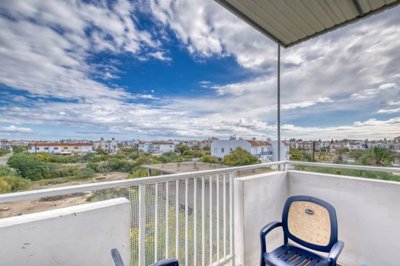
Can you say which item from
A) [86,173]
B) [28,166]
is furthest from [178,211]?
[28,166]

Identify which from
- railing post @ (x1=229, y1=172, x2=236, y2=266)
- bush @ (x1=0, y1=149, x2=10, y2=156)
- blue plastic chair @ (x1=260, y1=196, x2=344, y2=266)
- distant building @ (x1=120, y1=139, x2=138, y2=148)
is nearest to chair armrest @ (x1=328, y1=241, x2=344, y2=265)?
blue plastic chair @ (x1=260, y1=196, x2=344, y2=266)

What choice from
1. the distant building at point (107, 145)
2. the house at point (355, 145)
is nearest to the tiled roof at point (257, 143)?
the house at point (355, 145)

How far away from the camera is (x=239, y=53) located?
439 centimetres

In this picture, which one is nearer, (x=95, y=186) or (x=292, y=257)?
(x=95, y=186)

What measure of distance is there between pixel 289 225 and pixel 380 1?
2.46 m

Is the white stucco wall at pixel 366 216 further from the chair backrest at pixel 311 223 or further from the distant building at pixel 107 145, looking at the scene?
the distant building at pixel 107 145

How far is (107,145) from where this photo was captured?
237 centimetres

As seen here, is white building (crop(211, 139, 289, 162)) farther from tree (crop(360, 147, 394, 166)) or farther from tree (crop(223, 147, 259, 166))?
tree (crop(360, 147, 394, 166))

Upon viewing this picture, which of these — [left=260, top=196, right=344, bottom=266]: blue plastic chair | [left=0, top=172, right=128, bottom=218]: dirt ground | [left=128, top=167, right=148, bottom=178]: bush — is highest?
[left=128, top=167, right=148, bottom=178]: bush

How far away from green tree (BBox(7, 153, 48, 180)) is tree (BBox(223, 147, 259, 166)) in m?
1.81

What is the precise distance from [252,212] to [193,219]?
73 centimetres

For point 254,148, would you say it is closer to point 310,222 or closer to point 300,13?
point 310,222

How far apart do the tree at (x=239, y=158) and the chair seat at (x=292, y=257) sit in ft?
3.20

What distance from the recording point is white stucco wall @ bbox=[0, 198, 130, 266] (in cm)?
111
